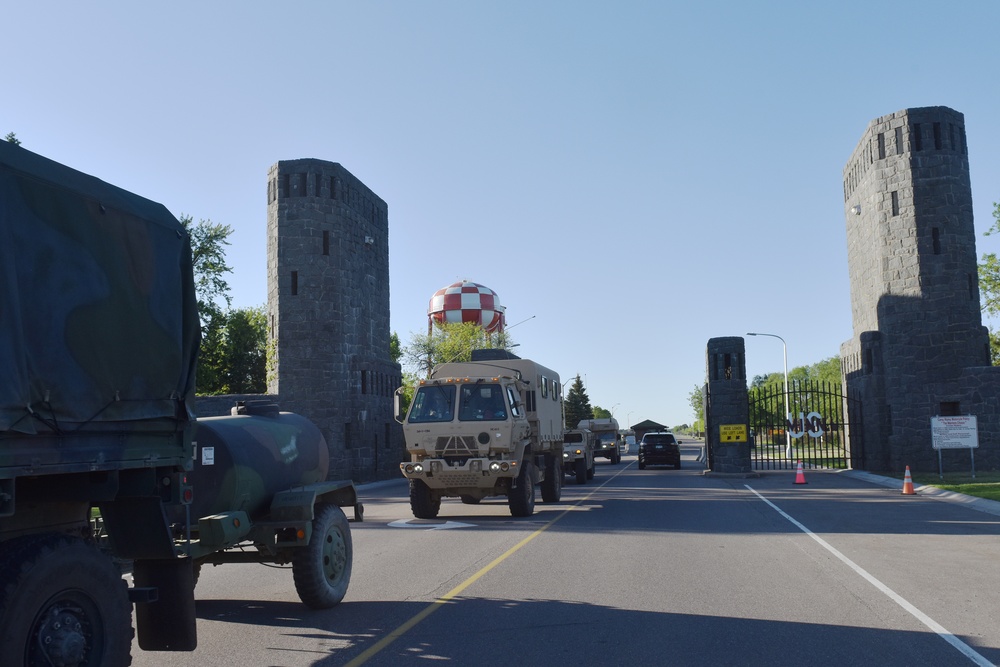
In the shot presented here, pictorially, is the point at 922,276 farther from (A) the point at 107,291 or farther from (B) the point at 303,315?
(A) the point at 107,291

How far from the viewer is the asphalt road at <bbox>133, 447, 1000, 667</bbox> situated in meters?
6.90

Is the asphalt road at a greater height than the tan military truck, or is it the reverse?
the tan military truck

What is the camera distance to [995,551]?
12609 mm

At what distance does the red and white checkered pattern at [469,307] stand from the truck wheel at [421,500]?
190 ft

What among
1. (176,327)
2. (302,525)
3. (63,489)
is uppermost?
(176,327)

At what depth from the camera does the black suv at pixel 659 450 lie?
43.0 m

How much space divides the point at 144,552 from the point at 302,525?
241cm

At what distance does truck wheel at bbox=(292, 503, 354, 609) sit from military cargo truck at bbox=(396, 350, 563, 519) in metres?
8.37

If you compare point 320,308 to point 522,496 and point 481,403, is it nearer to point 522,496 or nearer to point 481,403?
point 481,403

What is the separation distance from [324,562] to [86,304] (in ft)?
13.6

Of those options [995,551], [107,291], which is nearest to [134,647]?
[107,291]

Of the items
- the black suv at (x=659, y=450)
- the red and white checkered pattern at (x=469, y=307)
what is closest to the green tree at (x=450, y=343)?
the red and white checkered pattern at (x=469, y=307)

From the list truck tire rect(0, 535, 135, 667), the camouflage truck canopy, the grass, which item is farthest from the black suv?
truck tire rect(0, 535, 135, 667)

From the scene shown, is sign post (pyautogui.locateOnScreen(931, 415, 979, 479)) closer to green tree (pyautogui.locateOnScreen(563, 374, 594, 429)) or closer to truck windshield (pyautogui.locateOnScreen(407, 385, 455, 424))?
truck windshield (pyautogui.locateOnScreen(407, 385, 455, 424))
